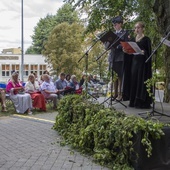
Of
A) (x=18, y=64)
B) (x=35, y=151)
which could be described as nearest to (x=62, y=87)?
(x=35, y=151)

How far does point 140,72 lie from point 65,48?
963 inches

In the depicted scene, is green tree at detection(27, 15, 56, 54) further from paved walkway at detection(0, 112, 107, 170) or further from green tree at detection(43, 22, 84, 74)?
paved walkway at detection(0, 112, 107, 170)

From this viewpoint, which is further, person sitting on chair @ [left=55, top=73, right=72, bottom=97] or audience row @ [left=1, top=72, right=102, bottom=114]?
person sitting on chair @ [left=55, top=73, right=72, bottom=97]

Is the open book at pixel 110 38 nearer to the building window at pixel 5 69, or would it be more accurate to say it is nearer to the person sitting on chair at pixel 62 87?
the person sitting on chair at pixel 62 87

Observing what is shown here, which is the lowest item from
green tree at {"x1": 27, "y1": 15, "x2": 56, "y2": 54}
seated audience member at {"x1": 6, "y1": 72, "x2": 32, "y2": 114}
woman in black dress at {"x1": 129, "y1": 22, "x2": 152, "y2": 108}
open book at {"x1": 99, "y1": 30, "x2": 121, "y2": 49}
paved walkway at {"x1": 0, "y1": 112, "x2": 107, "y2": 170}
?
paved walkway at {"x1": 0, "y1": 112, "x2": 107, "y2": 170}

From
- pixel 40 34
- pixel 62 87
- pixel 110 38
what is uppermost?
pixel 40 34

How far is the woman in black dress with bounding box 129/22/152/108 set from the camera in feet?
19.1

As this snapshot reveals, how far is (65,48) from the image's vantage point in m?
30.0

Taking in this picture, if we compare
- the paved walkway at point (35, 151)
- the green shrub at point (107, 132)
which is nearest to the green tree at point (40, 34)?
the paved walkway at point (35, 151)

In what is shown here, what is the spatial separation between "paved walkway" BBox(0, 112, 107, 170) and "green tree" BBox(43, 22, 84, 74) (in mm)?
21816

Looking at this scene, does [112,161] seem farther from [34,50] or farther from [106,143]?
[34,50]

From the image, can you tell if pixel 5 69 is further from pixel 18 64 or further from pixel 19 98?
pixel 19 98

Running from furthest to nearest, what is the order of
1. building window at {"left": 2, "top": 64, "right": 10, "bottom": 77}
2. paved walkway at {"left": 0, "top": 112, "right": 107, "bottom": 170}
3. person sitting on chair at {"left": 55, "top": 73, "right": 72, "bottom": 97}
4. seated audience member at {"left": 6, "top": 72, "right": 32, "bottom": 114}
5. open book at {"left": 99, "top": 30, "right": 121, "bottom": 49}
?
1. building window at {"left": 2, "top": 64, "right": 10, "bottom": 77}
2. person sitting on chair at {"left": 55, "top": 73, "right": 72, "bottom": 97}
3. seated audience member at {"left": 6, "top": 72, "right": 32, "bottom": 114}
4. open book at {"left": 99, "top": 30, "right": 121, "bottom": 49}
5. paved walkway at {"left": 0, "top": 112, "right": 107, "bottom": 170}

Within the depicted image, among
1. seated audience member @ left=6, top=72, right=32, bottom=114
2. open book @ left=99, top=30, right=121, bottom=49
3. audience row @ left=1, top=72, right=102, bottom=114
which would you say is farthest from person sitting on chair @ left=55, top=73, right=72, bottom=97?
open book @ left=99, top=30, right=121, bottom=49
